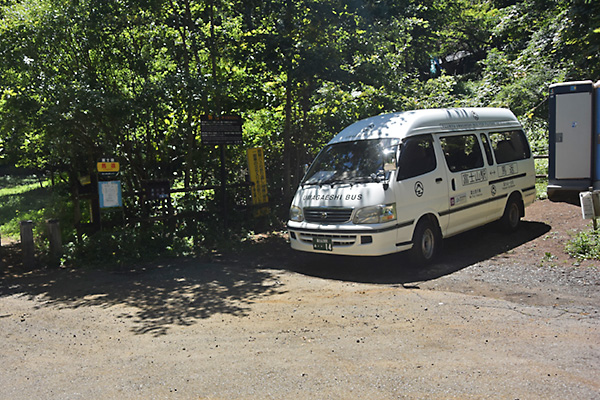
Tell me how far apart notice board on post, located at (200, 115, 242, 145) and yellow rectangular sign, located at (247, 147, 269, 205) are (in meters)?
1.65

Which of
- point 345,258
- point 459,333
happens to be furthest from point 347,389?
point 345,258

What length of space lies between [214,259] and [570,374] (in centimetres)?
690

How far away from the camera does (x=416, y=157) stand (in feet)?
29.0

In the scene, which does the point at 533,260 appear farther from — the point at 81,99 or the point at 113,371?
the point at 81,99

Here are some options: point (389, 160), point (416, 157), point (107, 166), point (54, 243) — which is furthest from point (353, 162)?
point (54, 243)

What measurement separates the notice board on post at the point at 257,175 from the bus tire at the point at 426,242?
546 cm

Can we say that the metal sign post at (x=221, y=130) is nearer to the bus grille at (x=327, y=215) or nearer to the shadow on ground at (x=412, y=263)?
the shadow on ground at (x=412, y=263)

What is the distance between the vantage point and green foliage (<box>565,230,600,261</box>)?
8195 millimetres

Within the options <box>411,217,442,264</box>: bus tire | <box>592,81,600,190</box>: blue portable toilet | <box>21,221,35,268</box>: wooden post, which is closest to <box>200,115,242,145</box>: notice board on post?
<box>21,221,35,268</box>: wooden post

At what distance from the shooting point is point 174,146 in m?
12.7

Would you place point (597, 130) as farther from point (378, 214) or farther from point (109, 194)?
point (109, 194)

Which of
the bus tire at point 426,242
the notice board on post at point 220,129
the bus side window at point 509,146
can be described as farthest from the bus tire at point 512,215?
the notice board on post at point 220,129

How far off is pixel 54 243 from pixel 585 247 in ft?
29.0

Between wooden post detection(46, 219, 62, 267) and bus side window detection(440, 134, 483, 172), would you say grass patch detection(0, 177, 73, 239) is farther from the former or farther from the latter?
bus side window detection(440, 134, 483, 172)
